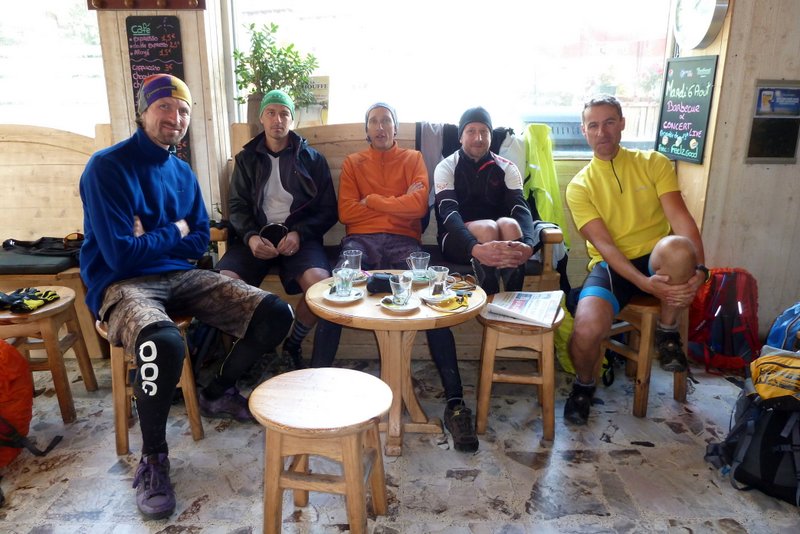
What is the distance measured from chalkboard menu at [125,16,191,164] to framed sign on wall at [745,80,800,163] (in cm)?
304

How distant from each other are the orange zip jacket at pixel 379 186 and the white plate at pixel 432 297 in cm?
80

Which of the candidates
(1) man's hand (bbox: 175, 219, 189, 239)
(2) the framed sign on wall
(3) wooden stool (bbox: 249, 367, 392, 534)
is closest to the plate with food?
(3) wooden stool (bbox: 249, 367, 392, 534)

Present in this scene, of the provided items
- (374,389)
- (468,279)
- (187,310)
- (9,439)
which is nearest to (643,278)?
(468,279)

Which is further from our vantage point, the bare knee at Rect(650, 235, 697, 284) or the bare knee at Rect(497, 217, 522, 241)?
the bare knee at Rect(497, 217, 522, 241)

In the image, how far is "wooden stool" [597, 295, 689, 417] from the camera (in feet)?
7.80

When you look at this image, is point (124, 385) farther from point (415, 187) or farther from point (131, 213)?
point (415, 187)

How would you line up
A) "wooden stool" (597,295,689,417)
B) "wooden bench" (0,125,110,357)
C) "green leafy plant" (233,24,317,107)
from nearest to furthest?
"wooden stool" (597,295,689,417)
"green leafy plant" (233,24,317,107)
"wooden bench" (0,125,110,357)

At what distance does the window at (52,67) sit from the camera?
330cm

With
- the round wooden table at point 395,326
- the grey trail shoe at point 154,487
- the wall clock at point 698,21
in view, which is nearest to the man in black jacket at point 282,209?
the round wooden table at point 395,326

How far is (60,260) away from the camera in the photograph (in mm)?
2744

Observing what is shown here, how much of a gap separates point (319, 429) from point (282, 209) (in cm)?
173

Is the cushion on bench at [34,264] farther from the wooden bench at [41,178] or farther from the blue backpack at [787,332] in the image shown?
the blue backpack at [787,332]

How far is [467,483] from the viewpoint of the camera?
198 centimetres

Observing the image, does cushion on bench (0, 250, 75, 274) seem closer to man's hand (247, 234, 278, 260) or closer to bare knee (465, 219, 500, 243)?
man's hand (247, 234, 278, 260)
